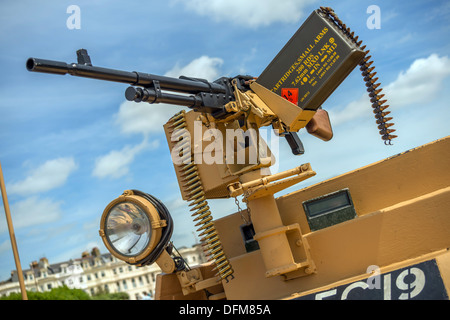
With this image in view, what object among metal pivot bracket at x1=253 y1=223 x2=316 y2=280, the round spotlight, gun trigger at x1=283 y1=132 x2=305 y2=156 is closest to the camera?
metal pivot bracket at x1=253 y1=223 x2=316 y2=280

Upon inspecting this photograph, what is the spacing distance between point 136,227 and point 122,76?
2396 millimetres

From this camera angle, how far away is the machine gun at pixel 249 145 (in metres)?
7.52

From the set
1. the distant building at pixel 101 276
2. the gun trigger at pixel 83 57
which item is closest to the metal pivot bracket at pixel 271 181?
the gun trigger at pixel 83 57

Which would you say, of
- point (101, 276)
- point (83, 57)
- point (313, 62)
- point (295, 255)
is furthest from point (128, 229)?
point (101, 276)

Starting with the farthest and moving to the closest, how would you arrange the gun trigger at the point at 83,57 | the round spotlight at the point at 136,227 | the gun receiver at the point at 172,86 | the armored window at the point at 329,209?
the round spotlight at the point at 136,227
the armored window at the point at 329,209
the gun trigger at the point at 83,57
the gun receiver at the point at 172,86

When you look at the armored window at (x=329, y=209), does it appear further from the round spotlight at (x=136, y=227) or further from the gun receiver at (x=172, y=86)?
the round spotlight at (x=136, y=227)

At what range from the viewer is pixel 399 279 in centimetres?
613

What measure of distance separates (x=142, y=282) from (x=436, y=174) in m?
91.6

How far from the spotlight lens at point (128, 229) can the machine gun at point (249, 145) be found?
0.01 metres

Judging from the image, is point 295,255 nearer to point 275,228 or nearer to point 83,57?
point 275,228

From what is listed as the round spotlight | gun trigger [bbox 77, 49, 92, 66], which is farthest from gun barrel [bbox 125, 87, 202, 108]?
the round spotlight

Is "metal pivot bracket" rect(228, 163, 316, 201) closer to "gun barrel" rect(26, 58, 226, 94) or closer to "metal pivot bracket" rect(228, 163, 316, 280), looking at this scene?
"metal pivot bracket" rect(228, 163, 316, 280)

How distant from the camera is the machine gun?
7.52 m

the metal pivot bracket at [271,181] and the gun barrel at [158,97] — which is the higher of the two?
the gun barrel at [158,97]
